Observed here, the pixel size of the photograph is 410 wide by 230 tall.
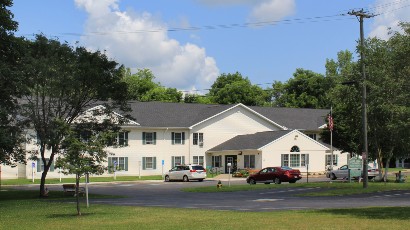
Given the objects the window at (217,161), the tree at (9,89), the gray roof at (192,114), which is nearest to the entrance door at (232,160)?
the window at (217,161)

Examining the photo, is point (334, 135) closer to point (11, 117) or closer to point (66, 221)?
point (11, 117)

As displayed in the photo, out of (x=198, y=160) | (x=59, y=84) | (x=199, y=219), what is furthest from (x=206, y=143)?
(x=199, y=219)

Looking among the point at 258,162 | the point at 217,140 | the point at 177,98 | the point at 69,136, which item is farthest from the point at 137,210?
the point at 177,98

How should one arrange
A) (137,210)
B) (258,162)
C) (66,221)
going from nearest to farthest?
(66,221) < (137,210) < (258,162)

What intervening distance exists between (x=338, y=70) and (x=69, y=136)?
86.9m

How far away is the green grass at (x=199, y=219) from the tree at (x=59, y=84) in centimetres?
1033

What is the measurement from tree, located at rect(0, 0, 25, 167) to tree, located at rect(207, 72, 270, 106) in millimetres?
64209

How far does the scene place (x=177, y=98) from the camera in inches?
3986

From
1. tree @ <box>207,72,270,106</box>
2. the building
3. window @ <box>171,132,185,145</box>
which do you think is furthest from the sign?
tree @ <box>207,72,270,106</box>

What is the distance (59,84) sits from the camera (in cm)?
3428

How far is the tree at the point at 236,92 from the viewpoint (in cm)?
9812

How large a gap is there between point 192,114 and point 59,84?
37.5 metres

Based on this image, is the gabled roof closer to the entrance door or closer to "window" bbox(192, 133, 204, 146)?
"window" bbox(192, 133, 204, 146)

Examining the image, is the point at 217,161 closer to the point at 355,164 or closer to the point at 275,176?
the point at 275,176
